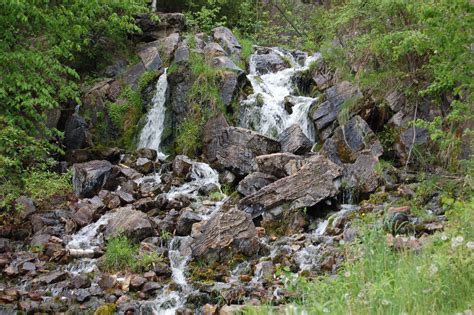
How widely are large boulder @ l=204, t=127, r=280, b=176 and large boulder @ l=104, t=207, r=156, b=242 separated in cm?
317

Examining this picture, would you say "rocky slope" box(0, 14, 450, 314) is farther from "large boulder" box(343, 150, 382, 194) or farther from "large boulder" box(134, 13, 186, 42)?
"large boulder" box(134, 13, 186, 42)

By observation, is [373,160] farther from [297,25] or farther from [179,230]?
[297,25]

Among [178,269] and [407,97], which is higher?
[407,97]

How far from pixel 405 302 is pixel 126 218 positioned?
7.22 metres

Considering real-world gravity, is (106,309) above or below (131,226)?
above

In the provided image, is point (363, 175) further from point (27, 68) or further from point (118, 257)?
point (27, 68)

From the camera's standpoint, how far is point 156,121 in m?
15.6

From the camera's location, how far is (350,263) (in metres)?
4.96

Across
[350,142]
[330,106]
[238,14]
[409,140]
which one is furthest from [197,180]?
[238,14]

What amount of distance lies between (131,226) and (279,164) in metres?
3.67

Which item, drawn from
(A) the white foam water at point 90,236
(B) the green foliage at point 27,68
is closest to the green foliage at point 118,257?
(A) the white foam water at point 90,236

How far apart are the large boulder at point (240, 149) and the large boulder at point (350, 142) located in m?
1.40

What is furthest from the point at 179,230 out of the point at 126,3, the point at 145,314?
the point at 126,3

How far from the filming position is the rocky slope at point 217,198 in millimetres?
7770
